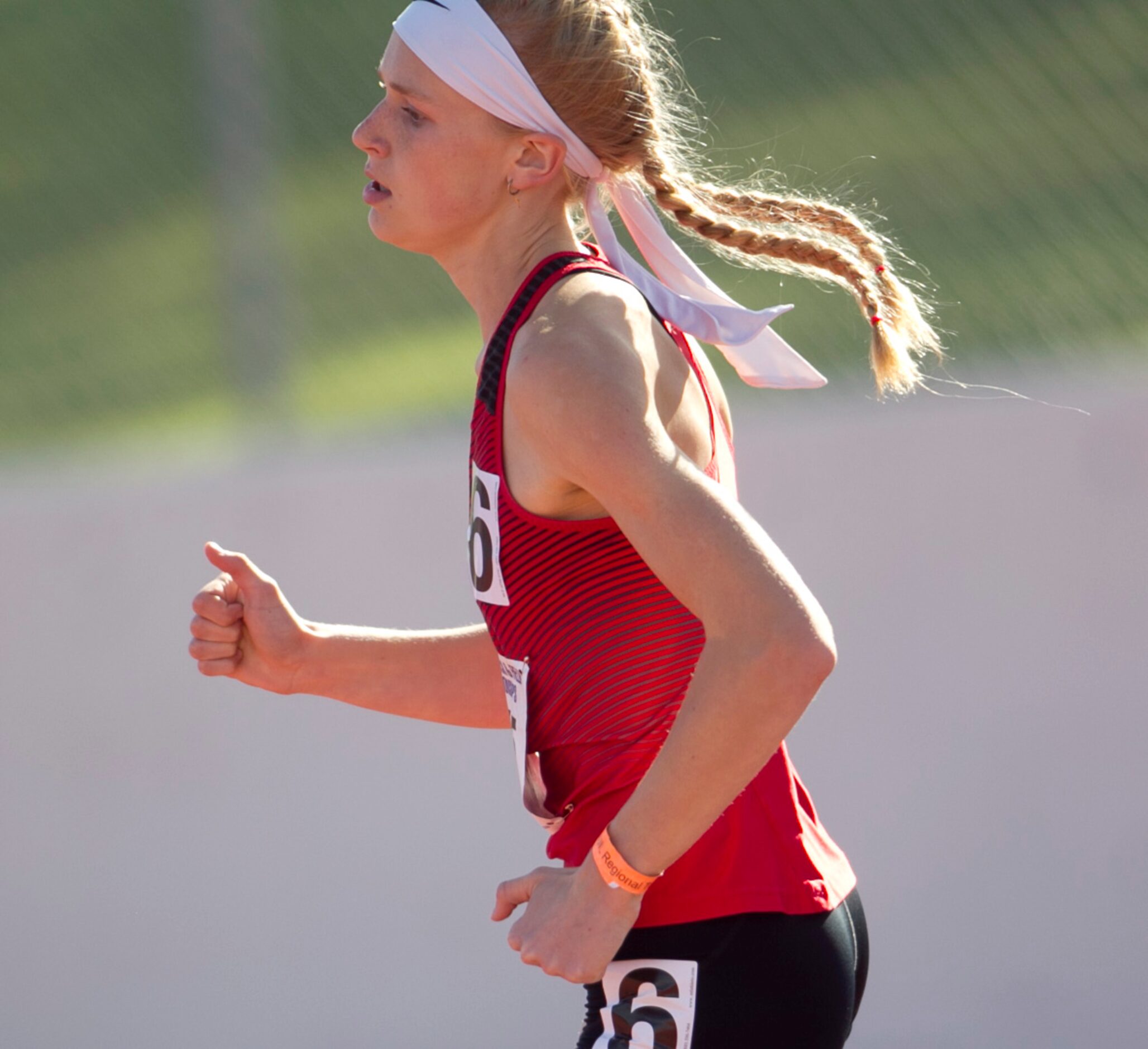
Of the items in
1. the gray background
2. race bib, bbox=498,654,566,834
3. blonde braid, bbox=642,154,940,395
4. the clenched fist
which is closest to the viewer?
race bib, bbox=498,654,566,834

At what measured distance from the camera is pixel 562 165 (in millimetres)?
1652

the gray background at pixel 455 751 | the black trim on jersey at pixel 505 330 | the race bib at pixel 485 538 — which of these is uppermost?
the black trim on jersey at pixel 505 330

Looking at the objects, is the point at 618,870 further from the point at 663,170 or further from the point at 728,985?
the point at 663,170

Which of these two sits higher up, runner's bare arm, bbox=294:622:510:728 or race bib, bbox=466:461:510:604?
race bib, bbox=466:461:510:604

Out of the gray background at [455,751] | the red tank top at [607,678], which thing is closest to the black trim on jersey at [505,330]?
the red tank top at [607,678]

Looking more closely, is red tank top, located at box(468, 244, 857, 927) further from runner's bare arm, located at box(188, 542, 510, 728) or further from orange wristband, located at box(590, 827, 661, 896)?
runner's bare arm, located at box(188, 542, 510, 728)

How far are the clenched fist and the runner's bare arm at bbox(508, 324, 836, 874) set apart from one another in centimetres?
67

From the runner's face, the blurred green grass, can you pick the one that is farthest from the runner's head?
the blurred green grass

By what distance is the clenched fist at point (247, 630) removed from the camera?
1.85 m

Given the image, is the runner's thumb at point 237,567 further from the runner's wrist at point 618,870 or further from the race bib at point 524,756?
the runner's wrist at point 618,870

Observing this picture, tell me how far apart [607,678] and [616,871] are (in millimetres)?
219

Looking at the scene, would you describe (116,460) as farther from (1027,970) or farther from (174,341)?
(1027,970)

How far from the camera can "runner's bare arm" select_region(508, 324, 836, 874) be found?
4.09 feet

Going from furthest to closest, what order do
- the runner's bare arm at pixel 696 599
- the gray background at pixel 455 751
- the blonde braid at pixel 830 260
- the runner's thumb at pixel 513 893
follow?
the gray background at pixel 455 751
the blonde braid at pixel 830 260
the runner's thumb at pixel 513 893
the runner's bare arm at pixel 696 599
